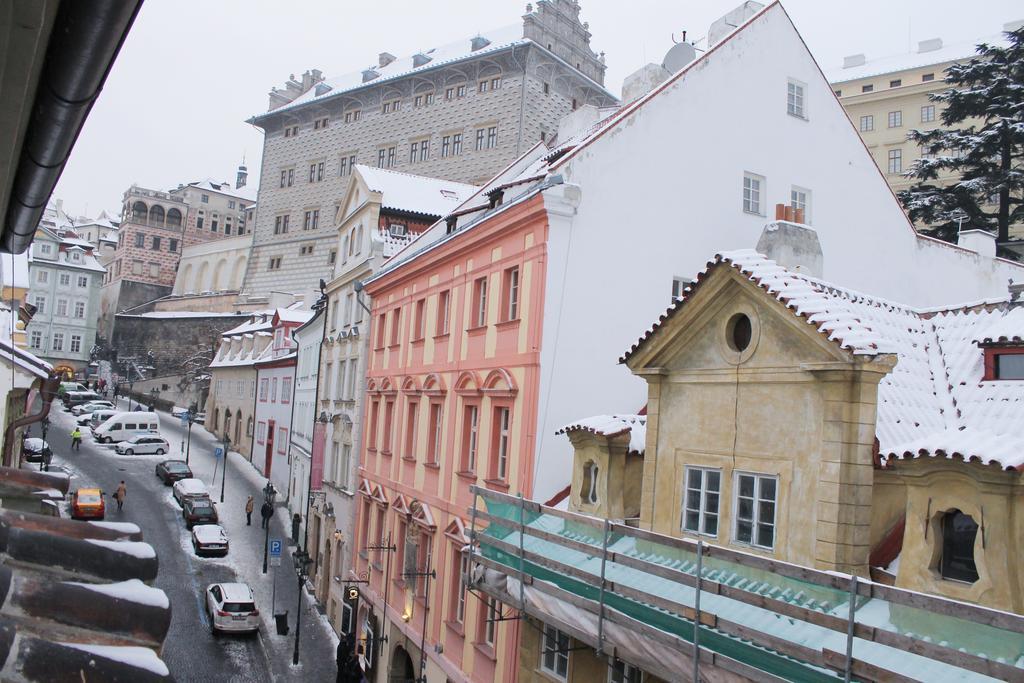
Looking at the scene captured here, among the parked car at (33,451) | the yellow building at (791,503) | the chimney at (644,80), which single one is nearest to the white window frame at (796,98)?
the chimney at (644,80)

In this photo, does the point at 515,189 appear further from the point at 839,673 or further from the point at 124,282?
the point at 124,282

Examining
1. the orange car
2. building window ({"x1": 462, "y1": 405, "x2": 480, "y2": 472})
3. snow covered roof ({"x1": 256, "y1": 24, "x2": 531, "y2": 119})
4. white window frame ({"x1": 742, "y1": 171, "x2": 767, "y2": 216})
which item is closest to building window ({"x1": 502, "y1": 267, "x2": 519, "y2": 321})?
building window ({"x1": 462, "y1": 405, "x2": 480, "y2": 472})

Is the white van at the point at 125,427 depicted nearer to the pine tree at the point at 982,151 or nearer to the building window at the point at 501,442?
the building window at the point at 501,442

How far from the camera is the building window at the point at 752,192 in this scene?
1912 centimetres

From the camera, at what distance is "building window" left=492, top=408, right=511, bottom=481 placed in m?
17.7

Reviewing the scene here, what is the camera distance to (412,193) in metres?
30.8

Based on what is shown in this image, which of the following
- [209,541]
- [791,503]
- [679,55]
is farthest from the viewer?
[209,541]

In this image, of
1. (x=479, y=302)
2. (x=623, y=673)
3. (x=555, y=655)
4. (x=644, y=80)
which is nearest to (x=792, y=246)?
(x=479, y=302)

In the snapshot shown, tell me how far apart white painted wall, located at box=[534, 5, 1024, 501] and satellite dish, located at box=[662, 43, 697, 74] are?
7.88 feet

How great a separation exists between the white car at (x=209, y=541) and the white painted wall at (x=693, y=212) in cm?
2166

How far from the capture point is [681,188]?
1803 centimetres

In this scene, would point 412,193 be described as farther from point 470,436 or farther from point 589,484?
point 589,484

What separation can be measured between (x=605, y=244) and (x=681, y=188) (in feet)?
7.71

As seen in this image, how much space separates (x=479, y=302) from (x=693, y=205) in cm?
510
